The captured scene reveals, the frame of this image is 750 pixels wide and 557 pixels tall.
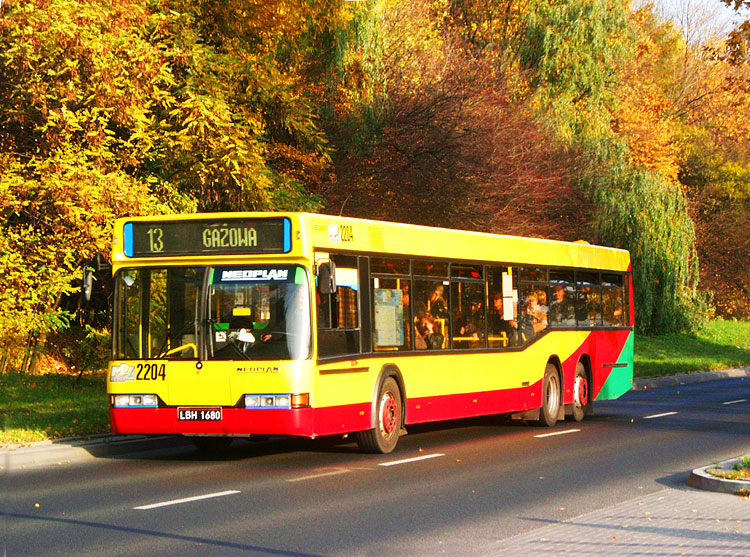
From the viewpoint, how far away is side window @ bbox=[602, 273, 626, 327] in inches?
868

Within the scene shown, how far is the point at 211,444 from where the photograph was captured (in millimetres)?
15914

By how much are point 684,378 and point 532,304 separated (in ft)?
55.5

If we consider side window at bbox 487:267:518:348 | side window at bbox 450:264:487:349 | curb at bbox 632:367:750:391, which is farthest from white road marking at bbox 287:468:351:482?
curb at bbox 632:367:750:391

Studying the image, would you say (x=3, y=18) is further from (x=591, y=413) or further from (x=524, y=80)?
(x=524, y=80)

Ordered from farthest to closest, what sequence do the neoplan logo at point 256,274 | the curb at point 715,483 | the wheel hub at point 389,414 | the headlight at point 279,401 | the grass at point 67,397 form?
the grass at point 67,397, the wheel hub at point 389,414, the neoplan logo at point 256,274, the headlight at point 279,401, the curb at point 715,483

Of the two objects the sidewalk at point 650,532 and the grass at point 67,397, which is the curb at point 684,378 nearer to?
the grass at point 67,397

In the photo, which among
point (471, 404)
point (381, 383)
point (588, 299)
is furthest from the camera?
point (588, 299)

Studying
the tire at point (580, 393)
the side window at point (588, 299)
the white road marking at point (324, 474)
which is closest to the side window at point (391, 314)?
the white road marking at point (324, 474)

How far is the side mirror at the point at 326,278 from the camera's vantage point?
1345 centimetres

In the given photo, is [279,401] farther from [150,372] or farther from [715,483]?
[715,483]

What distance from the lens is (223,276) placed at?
544 inches

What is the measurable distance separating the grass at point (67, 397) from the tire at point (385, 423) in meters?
4.04

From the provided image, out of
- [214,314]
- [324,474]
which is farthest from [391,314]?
[324,474]

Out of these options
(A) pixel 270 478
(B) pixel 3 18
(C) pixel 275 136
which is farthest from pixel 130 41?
(A) pixel 270 478
